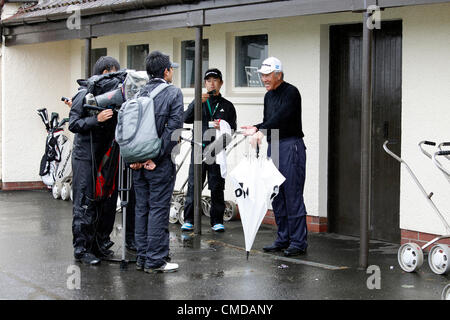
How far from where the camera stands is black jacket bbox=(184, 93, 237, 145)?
1064cm

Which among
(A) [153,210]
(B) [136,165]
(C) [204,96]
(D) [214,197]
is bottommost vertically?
(D) [214,197]

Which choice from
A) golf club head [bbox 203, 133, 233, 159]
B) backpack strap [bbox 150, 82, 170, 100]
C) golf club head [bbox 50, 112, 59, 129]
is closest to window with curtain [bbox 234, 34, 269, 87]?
golf club head [bbox 203, 133, 233, 159]

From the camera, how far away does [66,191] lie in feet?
45.3

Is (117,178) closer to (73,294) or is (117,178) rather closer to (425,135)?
(73,294)

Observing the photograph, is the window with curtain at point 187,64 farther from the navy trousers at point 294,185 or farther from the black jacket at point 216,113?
the navy trousers at point 294,185

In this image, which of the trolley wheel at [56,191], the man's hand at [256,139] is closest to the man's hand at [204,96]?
the man's hand at [256,139]

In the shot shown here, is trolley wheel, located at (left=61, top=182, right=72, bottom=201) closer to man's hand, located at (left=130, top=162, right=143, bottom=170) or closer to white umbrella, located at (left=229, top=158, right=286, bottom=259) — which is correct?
white umbrella, located at (left=229, top=158, right=286, bottom=259)

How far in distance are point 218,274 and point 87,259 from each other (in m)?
1.43

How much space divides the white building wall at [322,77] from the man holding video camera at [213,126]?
0.90m

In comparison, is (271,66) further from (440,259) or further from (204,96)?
(440,259)

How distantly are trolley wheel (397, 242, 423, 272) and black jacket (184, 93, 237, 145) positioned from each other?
134 inches

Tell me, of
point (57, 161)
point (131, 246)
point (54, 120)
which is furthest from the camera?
point (54, 120)

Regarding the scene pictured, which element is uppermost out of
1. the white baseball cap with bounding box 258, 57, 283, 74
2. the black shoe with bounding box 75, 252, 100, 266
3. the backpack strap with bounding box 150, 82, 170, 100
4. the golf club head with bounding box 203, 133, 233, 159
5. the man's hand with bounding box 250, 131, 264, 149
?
the white baseball cap with bounding box 258, 57, 283, 74

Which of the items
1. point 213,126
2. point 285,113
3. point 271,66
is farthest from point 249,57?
point 285,113
